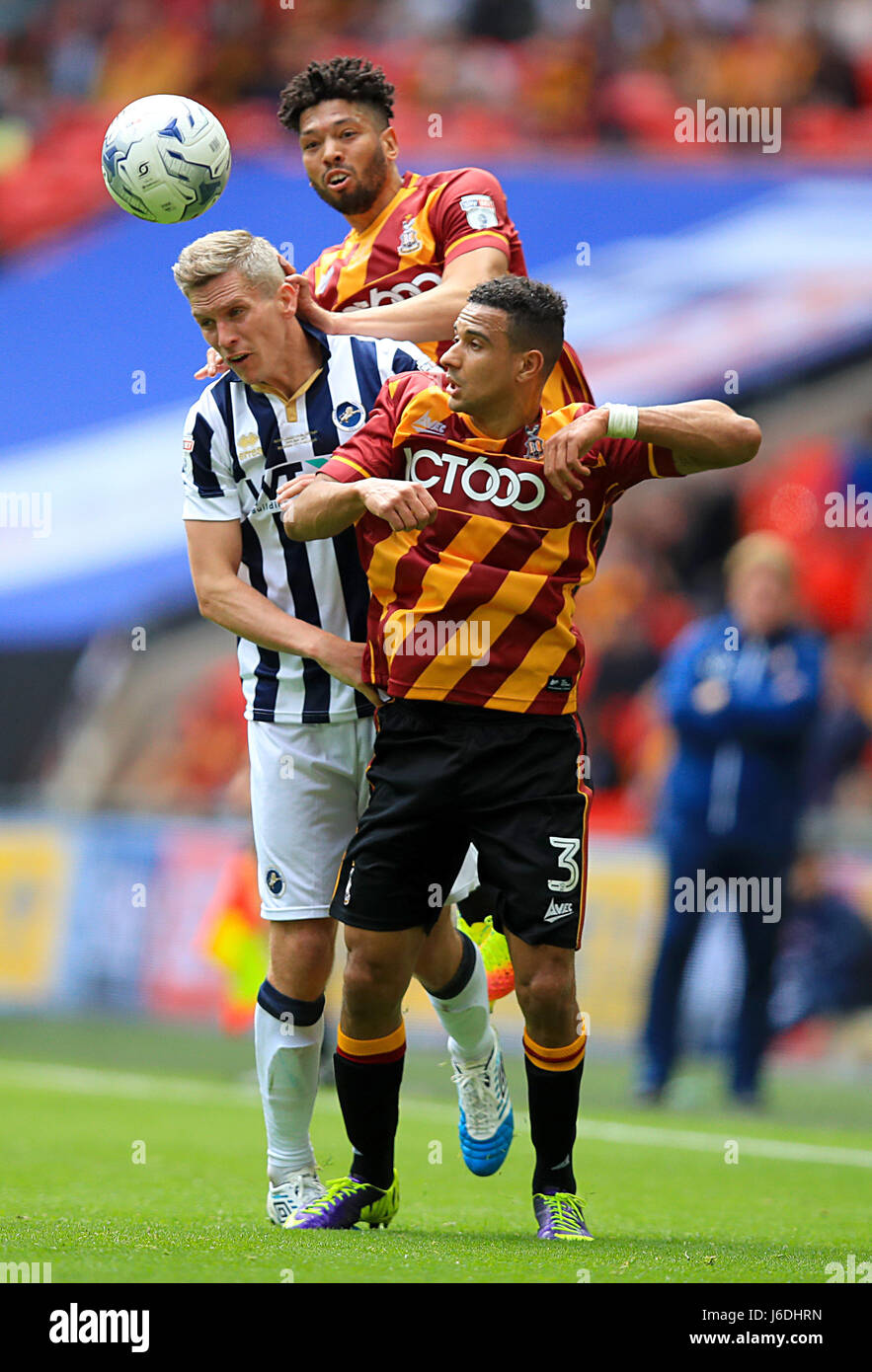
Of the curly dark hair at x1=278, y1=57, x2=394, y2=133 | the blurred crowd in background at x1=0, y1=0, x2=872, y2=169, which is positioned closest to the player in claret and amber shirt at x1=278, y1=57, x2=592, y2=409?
the curly dark hair at x1=278, y1=57, x2=394, y2=133

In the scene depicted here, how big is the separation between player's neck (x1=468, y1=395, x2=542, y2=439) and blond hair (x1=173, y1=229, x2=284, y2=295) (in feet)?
2.32

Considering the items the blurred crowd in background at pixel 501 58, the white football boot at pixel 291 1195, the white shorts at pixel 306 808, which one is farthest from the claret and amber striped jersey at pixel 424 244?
the blurred crowd in background at pixel 501 58

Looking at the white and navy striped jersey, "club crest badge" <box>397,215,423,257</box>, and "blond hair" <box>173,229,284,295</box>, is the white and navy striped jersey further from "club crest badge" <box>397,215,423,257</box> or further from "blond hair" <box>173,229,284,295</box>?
"club crest badge" <box>397,215,423,257</box>

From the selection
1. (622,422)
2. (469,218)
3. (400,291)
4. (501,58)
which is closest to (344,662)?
(622,422)

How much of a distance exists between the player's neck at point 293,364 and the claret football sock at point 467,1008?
161 cm

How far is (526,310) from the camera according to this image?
162 inches

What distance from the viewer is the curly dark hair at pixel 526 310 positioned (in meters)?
4.10

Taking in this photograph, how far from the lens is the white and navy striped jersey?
4539 millimetres

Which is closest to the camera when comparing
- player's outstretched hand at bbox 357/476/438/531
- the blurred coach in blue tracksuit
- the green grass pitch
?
the green grass pitch

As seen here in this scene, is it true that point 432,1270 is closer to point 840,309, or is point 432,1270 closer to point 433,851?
point 433,851

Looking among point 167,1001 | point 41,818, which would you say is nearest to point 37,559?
point 41,818

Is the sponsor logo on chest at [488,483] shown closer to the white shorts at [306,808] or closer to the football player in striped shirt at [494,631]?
the football player in striped shirt at [494,631]

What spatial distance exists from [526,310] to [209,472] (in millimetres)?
965

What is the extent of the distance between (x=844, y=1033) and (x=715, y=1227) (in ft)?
13.8
